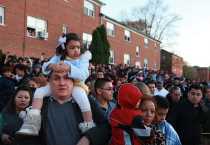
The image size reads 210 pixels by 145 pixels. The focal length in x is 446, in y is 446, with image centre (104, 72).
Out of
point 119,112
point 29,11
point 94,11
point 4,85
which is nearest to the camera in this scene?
point 119,112

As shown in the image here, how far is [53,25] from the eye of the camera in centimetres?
3491

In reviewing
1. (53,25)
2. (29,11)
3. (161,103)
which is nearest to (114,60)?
(53,25)

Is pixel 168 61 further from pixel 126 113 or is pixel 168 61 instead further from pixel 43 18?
pixel 126 113

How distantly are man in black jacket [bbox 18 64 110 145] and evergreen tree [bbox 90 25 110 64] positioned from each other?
33.6 metres

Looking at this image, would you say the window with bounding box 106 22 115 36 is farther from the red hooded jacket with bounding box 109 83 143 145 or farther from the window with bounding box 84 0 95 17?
the red hooded jacket with bounding box 109 83 143 145

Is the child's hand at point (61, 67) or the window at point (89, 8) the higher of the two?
the window at point (89, 8)

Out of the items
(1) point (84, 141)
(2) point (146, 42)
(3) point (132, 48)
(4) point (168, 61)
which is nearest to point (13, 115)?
(1) point (84, 141)

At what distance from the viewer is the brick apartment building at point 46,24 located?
95.5ft

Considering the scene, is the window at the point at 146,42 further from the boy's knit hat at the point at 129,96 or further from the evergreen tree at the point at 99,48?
the boy's knit hat at the point at 129,96

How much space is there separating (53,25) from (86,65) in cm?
3085

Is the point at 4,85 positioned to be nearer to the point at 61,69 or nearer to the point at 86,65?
the point at 86,65

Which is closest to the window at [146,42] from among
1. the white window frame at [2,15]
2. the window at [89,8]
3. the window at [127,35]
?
the window at [127,35]

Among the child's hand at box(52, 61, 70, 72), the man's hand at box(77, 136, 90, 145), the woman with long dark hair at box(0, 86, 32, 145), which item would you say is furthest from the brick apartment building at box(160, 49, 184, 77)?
the man's hand at box(77, 136, 90, 145)

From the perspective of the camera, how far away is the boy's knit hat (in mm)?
3469
